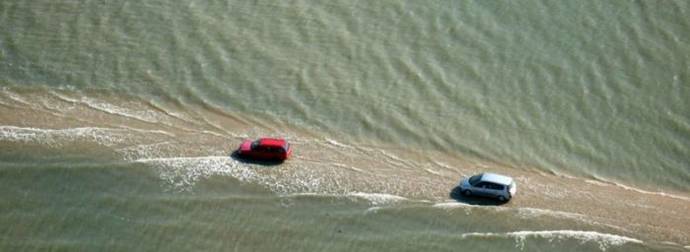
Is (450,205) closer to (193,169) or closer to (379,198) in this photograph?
(379,198)

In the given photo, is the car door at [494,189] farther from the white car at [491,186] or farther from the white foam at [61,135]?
the white foam at [61,135]

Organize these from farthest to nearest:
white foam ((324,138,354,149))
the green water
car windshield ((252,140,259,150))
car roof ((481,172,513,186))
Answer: white foam ((324,138,354,149)), car windshield ((252,140,259,150)), car roof ((481,172,513,186)), the green water

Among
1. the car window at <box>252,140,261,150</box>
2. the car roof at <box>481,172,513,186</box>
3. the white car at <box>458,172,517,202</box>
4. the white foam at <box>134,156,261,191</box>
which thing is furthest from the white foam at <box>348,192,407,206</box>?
the car window at <box>252,140,261,150</box>

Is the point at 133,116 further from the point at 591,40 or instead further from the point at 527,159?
the point at 591,40

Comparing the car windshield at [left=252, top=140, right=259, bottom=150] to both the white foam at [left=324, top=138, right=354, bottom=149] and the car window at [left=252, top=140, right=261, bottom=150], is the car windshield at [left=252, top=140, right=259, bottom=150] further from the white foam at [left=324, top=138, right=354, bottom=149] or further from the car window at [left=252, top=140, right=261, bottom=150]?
the white foam at [left=324, top=138, right=354, bottom=149]

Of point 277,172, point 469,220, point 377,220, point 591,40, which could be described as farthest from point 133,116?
point 591,40

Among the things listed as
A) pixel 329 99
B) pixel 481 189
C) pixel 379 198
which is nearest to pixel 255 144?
pixel 379 198

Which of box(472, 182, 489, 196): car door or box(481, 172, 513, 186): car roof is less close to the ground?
box(481, 172, 513, 186): car roof
